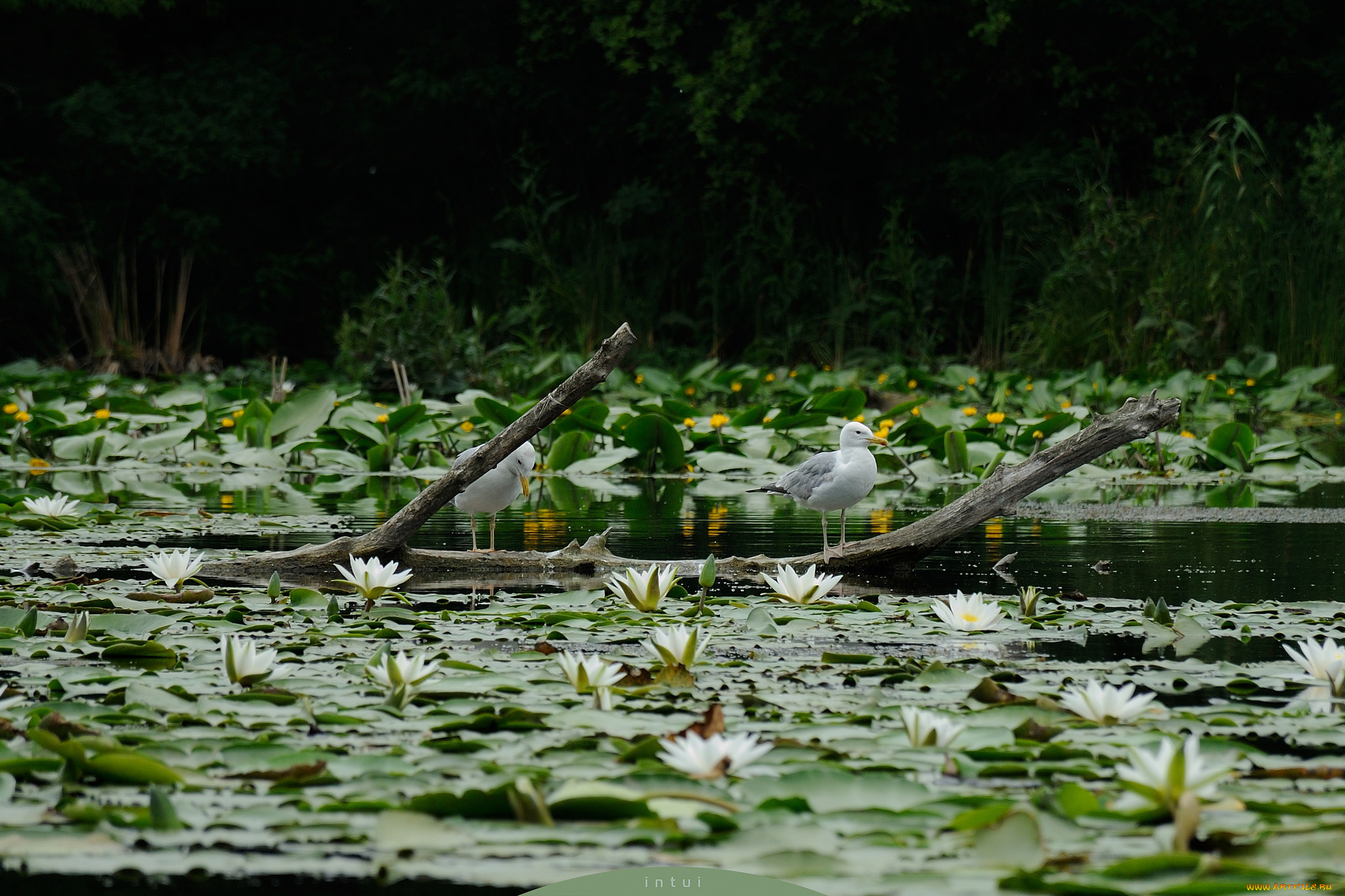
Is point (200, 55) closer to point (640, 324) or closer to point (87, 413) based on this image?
point (640, 324)

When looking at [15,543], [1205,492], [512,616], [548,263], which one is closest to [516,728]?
[512,616]

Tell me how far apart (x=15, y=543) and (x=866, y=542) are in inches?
88.1

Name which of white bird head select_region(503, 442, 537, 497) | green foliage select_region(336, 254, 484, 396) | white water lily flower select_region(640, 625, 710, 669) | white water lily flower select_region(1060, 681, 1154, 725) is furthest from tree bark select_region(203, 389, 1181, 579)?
green foliage select_region(336, 254, 484, 396)

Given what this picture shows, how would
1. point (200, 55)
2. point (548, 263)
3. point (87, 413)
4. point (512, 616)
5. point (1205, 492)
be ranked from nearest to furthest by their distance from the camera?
point (512, 616)
point (1205, 492)
point (87, 413)
point (548, 263)
point (200, 55)

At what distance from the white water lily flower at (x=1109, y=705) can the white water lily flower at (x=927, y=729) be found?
194 millimetres

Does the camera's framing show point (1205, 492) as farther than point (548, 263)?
No

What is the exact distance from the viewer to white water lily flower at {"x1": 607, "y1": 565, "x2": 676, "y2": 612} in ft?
8.34

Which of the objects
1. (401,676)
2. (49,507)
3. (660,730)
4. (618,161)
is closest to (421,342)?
(49,507)

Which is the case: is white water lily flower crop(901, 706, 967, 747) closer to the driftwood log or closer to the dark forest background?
the driftwood log

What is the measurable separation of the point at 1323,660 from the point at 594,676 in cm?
104

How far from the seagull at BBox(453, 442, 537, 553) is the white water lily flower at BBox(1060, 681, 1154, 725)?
6.27 ft

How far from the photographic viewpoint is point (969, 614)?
2.28 meters

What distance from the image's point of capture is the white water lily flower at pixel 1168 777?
1.32 m

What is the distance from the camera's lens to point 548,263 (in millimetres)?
11383
